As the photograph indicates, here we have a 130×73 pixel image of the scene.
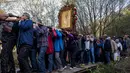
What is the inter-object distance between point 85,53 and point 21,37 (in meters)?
5.25

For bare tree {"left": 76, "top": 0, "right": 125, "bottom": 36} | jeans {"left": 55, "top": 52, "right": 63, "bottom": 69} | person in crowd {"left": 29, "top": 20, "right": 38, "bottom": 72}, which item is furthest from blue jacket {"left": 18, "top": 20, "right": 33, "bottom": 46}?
bare tree {"left": 76, "top": 0, "right": 125, "bottom": 36}

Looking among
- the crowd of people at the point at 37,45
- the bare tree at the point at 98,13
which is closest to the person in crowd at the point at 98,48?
the crowd of people at the point at 37,45

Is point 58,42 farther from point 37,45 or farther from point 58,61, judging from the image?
point 37,45

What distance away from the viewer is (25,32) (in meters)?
6.80

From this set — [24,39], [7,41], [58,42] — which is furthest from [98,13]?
[7,41]

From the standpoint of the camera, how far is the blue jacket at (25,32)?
668cm

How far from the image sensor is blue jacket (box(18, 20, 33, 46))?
668 cm

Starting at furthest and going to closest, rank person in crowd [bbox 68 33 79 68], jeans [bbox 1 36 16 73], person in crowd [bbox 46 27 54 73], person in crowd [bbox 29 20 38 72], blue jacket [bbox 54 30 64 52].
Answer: person in crowd [bbox 68 33 79 68] < blue jacket [bbox 54 30 64 52] < person in crowd [bbox 46 27 54 73] < person in crowd [bbox 29 20 38 72] < jeans [bbox 1 36 16 73]

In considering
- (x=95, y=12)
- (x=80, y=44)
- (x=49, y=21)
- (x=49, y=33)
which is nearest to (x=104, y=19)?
(x=95, y=12)

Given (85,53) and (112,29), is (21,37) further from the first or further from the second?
(112,29)

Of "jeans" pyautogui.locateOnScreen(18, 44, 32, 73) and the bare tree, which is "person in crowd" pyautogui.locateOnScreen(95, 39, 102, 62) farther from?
the bare tree

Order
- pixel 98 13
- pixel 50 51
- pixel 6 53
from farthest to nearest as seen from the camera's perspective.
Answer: pixel 98 13, pixel 50 51, pixel 6 53

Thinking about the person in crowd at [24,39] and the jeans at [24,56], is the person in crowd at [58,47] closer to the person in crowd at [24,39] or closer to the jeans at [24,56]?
the person in crowd at [24,39]

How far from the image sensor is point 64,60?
9.27 metres
